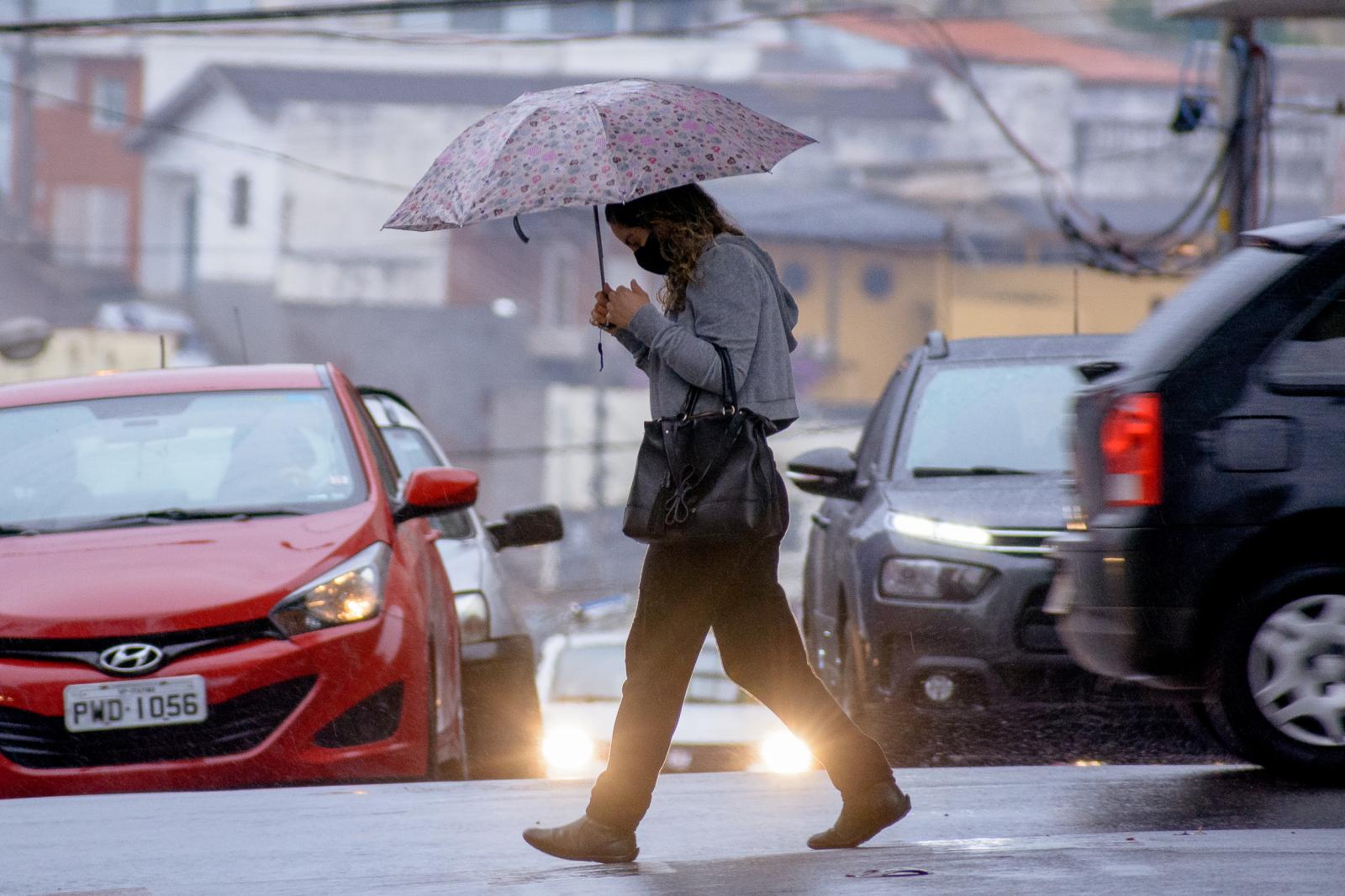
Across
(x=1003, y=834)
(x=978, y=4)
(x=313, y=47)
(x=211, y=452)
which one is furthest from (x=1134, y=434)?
(x=978, y=4)

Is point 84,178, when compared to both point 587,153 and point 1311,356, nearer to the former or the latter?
point 1311,356

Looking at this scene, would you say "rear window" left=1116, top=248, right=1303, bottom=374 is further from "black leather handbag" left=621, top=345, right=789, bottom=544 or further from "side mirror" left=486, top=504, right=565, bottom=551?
"side mirror" left=486, top=504, right=565, bottom=551

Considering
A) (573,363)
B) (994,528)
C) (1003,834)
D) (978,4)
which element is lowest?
(573,363)

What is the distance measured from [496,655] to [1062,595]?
302 cm

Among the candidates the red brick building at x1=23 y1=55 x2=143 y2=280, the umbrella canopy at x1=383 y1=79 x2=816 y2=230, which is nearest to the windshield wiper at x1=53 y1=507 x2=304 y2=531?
the umbrella canopy at x1=383 y1=79 x2=816 y2=230

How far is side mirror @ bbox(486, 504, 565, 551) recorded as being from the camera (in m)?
8.41

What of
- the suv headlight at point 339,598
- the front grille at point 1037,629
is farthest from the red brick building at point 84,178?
the suv headlight at point 339,598

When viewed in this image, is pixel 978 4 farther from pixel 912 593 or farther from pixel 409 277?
pixel 912 593

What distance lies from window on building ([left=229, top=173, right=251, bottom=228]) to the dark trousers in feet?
157

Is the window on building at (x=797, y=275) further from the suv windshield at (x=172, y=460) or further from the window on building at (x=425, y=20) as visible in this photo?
the suv windshield at (x=172, y=460)

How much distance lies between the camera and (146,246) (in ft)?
178

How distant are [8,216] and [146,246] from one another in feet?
12.2

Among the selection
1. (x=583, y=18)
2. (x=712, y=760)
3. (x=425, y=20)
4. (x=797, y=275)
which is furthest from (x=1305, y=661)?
(x=583, y=18)

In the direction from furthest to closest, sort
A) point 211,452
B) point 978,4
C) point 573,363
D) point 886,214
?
point 978,4 → point 886,214 → point 573,363 → point 211,452
